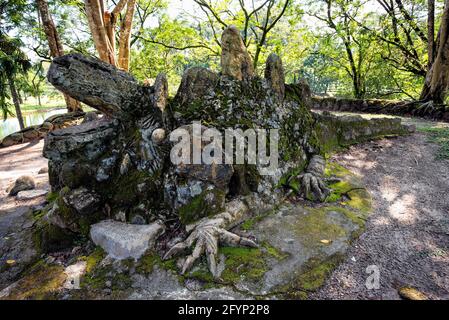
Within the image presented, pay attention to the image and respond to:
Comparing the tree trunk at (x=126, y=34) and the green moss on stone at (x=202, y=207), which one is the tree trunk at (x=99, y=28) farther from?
the green moss on stone at (x=202, y=207)

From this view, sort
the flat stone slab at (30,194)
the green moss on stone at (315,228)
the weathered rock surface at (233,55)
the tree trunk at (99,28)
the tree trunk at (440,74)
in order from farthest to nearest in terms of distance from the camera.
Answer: the tree trunk at (440,74)
the tree trunk at (99,28)
the flat stone slab at (30,194)
the weathered rock surface at (233,55)
the green moss on stone at (315,228)

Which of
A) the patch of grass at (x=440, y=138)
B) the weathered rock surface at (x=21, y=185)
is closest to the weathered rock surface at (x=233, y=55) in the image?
the patch of grass at (x=440, y=138)

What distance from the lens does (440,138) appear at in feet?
20.9

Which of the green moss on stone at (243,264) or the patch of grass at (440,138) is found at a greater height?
the patch of grass at (440,138)

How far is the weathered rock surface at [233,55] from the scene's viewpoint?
12.8 feet

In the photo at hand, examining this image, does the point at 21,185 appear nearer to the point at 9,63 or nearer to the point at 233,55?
the point at 233,55

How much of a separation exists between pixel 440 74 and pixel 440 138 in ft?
16.0

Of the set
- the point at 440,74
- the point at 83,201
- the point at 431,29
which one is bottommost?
the point at 83,201

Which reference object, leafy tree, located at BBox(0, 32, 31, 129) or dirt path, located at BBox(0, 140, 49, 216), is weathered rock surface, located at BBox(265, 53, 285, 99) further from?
leafy tree, located at BBox(0, 32, 31, 129)

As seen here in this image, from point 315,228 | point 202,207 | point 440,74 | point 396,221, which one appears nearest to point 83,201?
point 202,207

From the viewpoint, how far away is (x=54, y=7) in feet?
44.4

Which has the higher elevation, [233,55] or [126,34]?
[126,34]

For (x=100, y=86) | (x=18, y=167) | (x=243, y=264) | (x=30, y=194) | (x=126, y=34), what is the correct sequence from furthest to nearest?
(x=126, y=34), (x=18, y=167), (x=30, y=194), (x=100, y=86), (x=243, y=264)

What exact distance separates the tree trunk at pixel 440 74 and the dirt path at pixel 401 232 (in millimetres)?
5882
